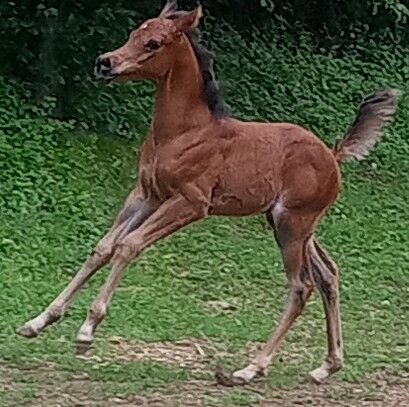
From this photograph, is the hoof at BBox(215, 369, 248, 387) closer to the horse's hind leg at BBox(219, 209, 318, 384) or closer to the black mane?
the horse's hind leg at BBox(219, 209, 318, 384)

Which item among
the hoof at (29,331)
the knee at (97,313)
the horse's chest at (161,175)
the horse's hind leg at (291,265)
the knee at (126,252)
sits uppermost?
the horse's chest at (161,175)

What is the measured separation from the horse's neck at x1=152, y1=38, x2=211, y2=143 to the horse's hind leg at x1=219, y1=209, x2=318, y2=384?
0.75 m

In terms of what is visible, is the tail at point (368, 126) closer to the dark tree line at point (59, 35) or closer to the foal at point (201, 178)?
the foal at point (201, 178)

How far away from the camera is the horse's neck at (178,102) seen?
24.4 feet

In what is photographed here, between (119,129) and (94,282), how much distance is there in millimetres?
4308

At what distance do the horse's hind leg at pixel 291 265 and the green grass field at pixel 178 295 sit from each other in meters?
0.16

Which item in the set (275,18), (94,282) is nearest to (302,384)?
(94,282)

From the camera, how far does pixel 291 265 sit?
7.87 meters

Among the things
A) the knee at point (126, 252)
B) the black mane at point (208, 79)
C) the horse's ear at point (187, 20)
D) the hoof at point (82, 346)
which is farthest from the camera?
the black mane at point (208, 79)

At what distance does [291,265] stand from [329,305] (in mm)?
373

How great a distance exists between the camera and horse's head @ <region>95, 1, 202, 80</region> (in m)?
7.14

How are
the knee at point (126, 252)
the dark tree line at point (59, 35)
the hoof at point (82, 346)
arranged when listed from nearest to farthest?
1. the hoof at point (82, 346)
2. the knee at point (126, 252)
3. the dark tree line at point (59, 35)

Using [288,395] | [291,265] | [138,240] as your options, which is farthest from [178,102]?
[288,395]

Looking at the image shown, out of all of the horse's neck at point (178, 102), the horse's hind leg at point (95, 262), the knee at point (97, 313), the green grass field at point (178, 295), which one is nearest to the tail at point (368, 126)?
the horse's neck at point (178, 102)
